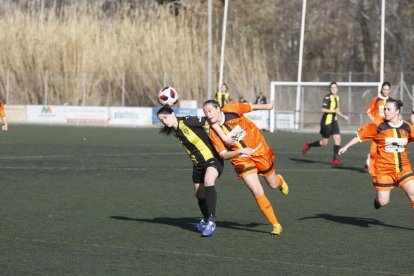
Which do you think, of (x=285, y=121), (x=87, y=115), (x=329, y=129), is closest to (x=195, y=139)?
(x=329, y=129)

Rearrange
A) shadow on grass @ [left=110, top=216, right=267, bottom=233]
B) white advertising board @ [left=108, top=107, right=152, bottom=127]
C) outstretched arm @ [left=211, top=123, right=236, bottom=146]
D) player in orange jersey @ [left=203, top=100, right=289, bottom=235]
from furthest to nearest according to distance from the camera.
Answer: white advertising board @ [left=108, top=107, right=152, bottom=127], shadow on grass @ [left=110, top=216, right=267, bottom=233], player in orange jersey @ [left=203, top=100, right=289, bottom=235], outstretched arm @ [left=211, top=123, right=236, bottom=146]

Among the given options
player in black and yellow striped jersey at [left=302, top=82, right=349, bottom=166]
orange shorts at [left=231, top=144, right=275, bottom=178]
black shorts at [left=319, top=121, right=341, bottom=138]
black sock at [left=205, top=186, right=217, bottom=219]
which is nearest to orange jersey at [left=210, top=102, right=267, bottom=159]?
orange shorts at [left=231, top=144, right=275, bottom=178]

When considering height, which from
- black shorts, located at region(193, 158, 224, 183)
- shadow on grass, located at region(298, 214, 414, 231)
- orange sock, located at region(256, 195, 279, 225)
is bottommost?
shadow on grass, located at region(298, 214, 414, 231)

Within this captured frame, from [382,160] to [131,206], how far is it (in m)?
3.77

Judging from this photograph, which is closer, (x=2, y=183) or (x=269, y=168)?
(x=269, y=168)

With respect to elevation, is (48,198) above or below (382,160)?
below

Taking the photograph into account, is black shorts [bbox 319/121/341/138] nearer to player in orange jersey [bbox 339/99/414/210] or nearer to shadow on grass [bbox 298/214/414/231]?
shadow on grass [bbox 298/214/414/231]

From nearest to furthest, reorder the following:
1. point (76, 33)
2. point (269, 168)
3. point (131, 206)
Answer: point (269, 168) < point (131, 206) < point (76, 33)

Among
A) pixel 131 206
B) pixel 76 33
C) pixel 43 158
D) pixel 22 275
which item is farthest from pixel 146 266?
pixel 76 33

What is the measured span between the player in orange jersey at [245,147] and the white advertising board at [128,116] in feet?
107

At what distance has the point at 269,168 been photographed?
35.4ft

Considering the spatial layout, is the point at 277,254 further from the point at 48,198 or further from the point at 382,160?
the point at 48,198

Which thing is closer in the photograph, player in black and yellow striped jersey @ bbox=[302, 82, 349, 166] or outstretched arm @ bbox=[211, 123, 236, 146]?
outstretched arm @ bbox=[211, 123, 236, 146]

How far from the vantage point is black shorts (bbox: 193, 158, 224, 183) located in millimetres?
10555
